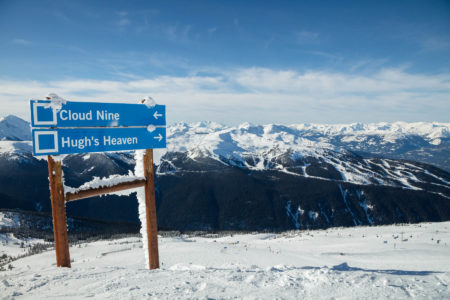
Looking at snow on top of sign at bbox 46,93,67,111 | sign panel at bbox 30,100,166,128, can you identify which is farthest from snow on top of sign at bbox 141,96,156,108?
snow on top of sign at bbox 46,93,67,111

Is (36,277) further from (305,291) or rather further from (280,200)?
(280,200)

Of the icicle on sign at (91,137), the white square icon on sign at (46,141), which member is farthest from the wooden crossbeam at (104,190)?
the white square icon on sign at (46,141)

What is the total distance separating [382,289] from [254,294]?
7.71 feet

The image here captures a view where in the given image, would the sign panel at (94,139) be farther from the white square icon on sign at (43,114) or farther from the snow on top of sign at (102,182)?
the snow on top of sign at (102,182)

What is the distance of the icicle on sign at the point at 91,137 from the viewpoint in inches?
201

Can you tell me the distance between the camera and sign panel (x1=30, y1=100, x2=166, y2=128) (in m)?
4.99

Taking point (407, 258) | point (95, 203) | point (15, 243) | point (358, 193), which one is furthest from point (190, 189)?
point (407, 258)

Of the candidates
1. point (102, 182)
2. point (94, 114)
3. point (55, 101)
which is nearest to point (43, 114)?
point (55, 101)

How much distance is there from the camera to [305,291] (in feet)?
15.5

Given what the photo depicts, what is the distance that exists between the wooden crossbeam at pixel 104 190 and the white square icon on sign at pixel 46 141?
3.48 feet

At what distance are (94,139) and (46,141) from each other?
0.90 metres

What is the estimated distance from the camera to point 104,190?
605 cm

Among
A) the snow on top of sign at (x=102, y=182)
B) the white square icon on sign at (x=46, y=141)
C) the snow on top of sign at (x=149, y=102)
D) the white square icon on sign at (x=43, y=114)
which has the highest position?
the snow on top of sign at (x=149, y=102)

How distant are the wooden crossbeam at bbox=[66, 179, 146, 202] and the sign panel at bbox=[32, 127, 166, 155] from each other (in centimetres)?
92
